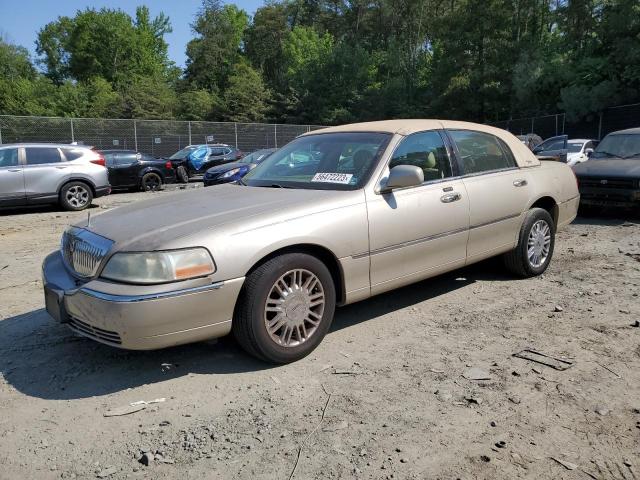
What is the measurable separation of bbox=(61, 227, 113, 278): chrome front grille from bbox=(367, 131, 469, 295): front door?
1.88 m

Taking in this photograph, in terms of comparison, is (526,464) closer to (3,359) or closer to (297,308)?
(297,308)

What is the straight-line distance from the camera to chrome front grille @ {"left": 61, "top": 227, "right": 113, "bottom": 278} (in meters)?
3.50

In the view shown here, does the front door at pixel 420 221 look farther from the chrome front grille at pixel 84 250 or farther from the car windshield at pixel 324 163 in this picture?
the chrome front grille at pixel 84 250

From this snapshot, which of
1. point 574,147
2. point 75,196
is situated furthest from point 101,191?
point 574,147

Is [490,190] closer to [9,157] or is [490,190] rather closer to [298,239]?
[298,239]

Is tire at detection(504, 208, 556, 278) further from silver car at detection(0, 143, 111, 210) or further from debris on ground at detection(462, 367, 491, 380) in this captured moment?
silver car at detection(0, 143, 111, 210)

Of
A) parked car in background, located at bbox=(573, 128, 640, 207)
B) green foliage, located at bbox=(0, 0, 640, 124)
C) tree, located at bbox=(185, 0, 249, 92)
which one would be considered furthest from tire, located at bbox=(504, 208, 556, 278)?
tree, located at bbox=(185, 0, 249, 92)

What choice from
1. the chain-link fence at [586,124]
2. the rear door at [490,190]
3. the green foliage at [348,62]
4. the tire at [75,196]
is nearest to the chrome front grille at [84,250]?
the rear door at [490,190]

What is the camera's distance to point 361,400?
3258 mm

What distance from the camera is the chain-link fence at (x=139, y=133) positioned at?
23.0 metres

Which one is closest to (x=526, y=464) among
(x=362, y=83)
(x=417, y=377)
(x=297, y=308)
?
(x=417, y=377)

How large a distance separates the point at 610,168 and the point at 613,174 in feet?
0.86

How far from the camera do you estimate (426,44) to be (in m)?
61.7

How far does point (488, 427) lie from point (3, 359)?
10.9 feet
